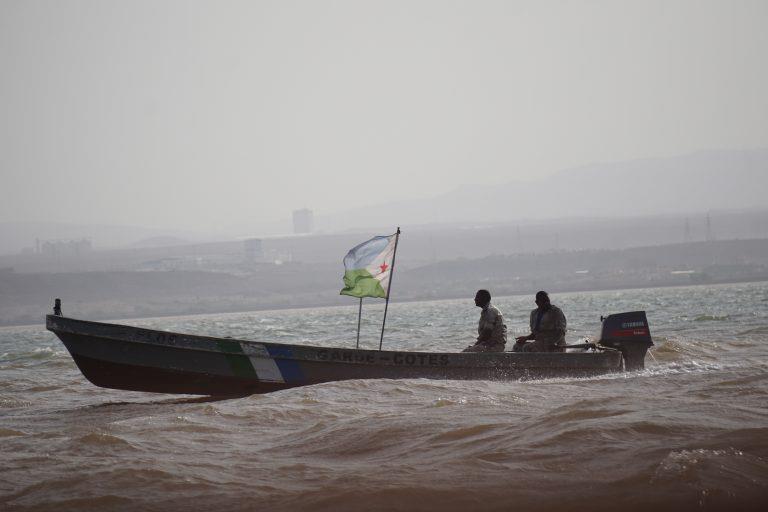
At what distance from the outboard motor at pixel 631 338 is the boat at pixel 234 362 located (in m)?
1.73

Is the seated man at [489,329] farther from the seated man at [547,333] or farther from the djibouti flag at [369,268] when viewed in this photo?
the djibouti flag at [369,268]

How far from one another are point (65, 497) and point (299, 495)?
2.49m

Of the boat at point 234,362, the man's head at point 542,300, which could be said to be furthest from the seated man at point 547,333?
the boat at point 234,362

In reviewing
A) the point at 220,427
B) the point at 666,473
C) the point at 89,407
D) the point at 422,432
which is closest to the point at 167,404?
the point at 89,407

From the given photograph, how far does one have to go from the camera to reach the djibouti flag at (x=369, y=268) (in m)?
19.2

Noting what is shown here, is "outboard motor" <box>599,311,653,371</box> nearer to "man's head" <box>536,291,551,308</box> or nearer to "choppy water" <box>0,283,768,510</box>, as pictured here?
"choppy water" <box>0,283,768,510</box>

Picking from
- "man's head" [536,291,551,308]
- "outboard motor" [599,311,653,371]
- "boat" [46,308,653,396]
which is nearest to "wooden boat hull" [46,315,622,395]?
"boat" [46,308,653,396]

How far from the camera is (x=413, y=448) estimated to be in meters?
11.3

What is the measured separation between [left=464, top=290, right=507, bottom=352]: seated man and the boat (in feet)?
2.05

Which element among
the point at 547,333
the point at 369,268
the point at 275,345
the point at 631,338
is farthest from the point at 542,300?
the point at 275,345

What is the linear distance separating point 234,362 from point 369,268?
3.55 meters

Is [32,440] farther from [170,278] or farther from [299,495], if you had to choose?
[170,278]

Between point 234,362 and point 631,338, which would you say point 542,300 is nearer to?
point 631,338

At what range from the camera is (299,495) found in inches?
371
